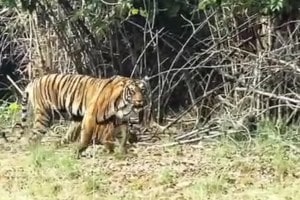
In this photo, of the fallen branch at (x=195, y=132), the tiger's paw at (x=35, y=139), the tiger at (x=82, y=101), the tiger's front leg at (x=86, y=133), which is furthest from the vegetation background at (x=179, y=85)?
→ the tiger at (x=82, y=101)

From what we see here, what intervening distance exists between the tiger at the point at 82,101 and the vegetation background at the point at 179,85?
0.40m

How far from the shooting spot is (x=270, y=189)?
24.6 ft

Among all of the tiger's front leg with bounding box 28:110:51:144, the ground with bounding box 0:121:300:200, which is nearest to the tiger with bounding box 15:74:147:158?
the tiger's front leg with bounding box 28:110:51:144

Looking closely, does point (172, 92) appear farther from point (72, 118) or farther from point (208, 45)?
point (72, 118)

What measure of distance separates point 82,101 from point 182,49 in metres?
1.35

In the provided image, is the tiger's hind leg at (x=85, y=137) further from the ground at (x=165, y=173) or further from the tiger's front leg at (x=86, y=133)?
the ground at (x=165, y=173)

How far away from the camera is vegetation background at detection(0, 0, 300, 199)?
7879 mm

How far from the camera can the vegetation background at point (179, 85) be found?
7879 mm

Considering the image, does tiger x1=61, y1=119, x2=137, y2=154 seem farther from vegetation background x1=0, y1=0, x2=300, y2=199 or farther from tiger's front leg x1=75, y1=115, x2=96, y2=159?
vegetation background x1=0, y1=0, x2=300, y2=199

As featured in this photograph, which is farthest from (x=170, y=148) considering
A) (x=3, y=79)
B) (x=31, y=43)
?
(x=3, y=79)

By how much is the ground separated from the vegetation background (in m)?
0.01

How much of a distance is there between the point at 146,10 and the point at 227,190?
→ 3301 millimetres

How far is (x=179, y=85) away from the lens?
1124cm

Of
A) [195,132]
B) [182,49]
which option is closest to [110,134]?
[195,132]
